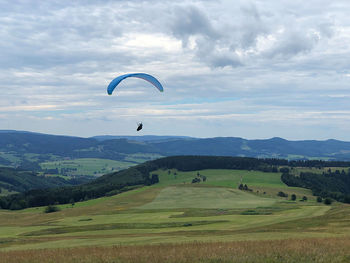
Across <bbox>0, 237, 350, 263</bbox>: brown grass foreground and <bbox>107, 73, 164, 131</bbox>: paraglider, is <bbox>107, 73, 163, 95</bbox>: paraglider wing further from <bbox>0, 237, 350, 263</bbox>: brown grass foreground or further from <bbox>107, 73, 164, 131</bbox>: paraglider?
<bbox>0, 237, 350, 263</bbox>: brown grass foreground

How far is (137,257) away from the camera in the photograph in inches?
865

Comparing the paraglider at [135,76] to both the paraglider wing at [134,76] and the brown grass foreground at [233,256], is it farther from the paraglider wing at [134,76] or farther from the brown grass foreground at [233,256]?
the brown grass foreground at [233,256]

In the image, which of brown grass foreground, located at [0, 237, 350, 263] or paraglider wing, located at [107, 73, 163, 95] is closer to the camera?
brown grass foreground, located at [0, 237, 350, 263]

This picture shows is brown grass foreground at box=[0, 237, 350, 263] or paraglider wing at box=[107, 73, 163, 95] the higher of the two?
paraglider wing at box=[107, 73, 163, 95]

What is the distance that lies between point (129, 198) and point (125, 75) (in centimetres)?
11191

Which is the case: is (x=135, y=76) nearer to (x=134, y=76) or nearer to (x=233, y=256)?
(x=134, y=76)

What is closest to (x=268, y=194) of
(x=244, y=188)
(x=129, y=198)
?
(x=244, y=188)

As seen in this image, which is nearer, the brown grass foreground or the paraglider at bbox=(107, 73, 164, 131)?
the brown grass foreground

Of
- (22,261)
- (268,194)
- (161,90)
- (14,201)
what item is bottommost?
(14,201)

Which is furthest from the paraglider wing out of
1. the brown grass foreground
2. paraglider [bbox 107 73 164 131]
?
the brown grass foreground

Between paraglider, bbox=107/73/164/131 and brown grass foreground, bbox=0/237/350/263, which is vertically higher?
paraglider, bbox=107/73/164/131

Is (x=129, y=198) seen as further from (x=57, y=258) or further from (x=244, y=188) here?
(x=57, y=258)

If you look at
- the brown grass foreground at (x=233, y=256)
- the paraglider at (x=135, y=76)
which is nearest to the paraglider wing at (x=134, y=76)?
the paraglider at (x=135, y=76)

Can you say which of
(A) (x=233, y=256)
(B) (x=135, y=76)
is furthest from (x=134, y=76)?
(A) (x=233, y=256)
